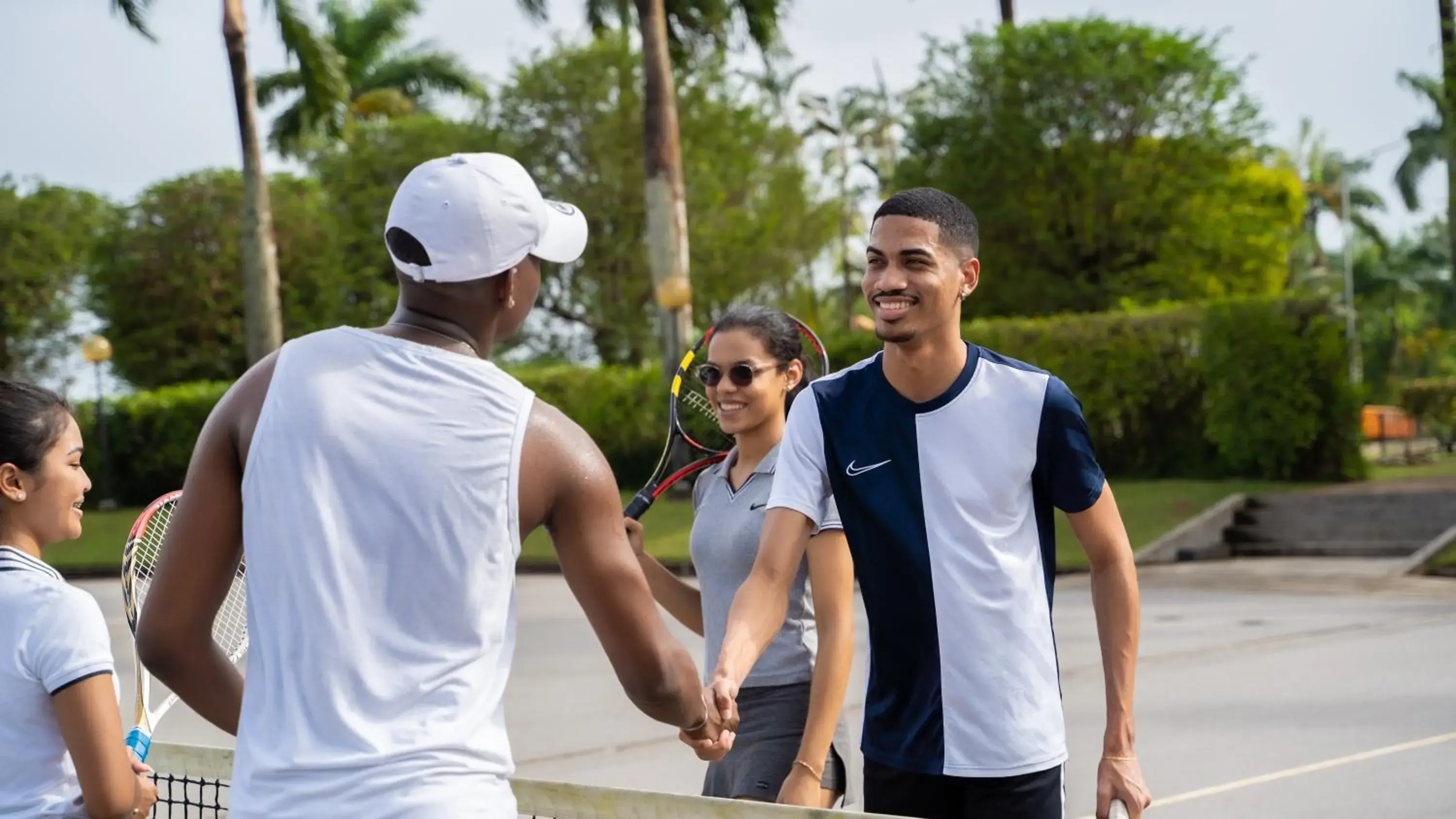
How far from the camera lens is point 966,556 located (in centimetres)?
340

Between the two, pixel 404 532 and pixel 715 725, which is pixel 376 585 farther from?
pixel 715 725

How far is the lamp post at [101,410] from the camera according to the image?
3162cm

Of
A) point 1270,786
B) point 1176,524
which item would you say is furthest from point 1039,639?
point 1176,524

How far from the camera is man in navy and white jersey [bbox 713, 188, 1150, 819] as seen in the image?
3.40 meters

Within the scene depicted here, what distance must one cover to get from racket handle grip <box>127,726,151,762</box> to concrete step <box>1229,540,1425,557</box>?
2093 cm

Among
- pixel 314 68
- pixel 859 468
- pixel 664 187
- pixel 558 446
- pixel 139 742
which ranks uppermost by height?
pixel 314 68

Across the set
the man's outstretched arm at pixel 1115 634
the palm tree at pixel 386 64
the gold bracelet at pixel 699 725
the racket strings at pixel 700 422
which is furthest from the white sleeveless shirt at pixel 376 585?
the palm tree at pixel 386 64

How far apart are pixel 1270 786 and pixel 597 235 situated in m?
40.8

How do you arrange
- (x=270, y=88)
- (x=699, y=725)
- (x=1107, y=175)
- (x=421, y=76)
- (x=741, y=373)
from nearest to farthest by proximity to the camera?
(x=699, y=725) → (x=741, y=373) → (x=1107, y=175) → (x=270, y=88) → (x=421, y=76)

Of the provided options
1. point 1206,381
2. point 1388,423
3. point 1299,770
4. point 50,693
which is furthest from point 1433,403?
point 50,693

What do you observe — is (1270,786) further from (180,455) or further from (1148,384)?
(180,455)

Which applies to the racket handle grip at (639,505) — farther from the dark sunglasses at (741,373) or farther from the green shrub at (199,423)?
the green shrub at (199,423)

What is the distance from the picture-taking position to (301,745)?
2172 mm

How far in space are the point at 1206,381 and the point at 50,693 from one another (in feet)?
83.4
